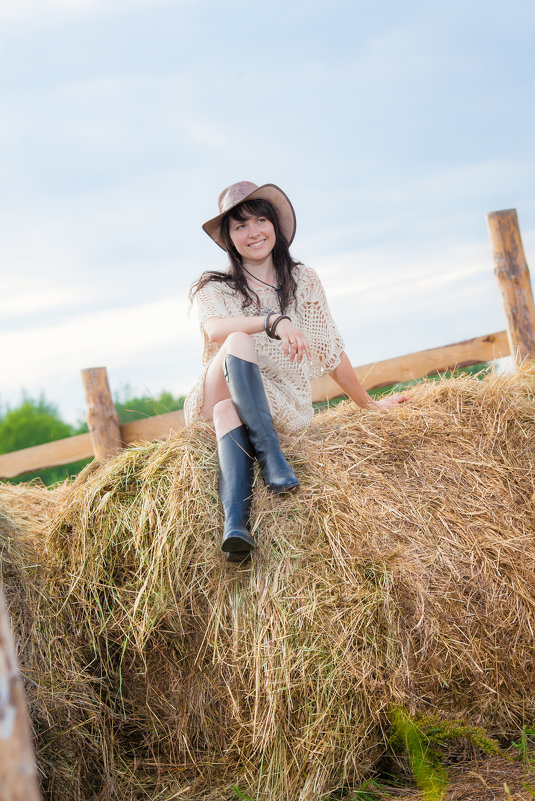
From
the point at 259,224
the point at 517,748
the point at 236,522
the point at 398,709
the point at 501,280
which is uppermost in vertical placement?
the point at 259,224

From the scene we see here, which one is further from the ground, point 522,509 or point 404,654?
point 522,509

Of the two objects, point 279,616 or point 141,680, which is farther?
point 141,680

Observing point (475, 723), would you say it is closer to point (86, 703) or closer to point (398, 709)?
point (398, 709)

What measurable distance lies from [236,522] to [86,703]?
84 centimetres

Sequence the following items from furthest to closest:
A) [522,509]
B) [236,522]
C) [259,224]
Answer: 1. [259,224]
2. [522,509]
3. [236,522]

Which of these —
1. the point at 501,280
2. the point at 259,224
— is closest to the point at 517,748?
the point at 259,224

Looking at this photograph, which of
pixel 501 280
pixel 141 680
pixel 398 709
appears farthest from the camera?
pixel 501 280

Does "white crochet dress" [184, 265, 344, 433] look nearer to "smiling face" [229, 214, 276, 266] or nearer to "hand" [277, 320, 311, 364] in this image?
"smiling face" [229, 214, 276, 266]

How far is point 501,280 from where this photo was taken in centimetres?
521

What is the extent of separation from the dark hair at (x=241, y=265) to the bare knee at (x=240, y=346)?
446mm

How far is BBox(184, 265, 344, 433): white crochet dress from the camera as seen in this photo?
3.21m

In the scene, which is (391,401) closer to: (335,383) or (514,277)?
(335,383)

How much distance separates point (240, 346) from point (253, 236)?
703 mm

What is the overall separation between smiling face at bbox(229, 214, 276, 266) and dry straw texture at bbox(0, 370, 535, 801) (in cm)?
92
